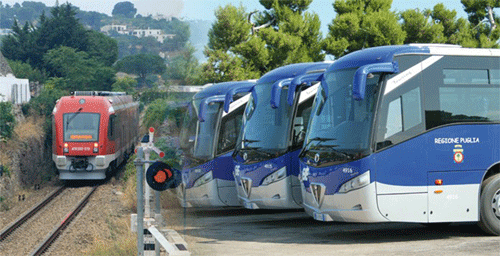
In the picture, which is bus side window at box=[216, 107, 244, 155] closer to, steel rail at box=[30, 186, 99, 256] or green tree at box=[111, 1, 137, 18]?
steel rail at box=[30, 186, 99, 256]

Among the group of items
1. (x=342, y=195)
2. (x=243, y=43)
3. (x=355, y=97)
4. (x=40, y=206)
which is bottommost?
(x=40, y=206)

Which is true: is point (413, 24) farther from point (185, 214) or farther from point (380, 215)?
point (185, 214)

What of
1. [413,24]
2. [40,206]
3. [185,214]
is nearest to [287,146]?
[185,214]

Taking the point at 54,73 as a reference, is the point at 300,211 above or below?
below

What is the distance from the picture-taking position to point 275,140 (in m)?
14.0

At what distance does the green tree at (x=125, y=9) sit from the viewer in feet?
18.7

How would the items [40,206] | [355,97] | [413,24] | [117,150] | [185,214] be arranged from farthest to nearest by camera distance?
[413,24] < [117,150] < [40,206] < [355,97] < [185,214]

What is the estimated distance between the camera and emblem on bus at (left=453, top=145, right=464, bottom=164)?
442 inches

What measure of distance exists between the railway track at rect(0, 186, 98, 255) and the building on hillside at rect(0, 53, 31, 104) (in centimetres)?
1169

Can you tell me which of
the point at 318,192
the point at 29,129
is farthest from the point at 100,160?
the point at 318,192

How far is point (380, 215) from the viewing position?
35.6ft

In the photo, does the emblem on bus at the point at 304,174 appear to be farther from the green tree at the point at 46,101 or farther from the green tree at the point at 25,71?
the green tree at the point at 25,71

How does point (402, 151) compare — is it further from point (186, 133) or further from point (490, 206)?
point (186, 133)

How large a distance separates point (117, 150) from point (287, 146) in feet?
55.2
